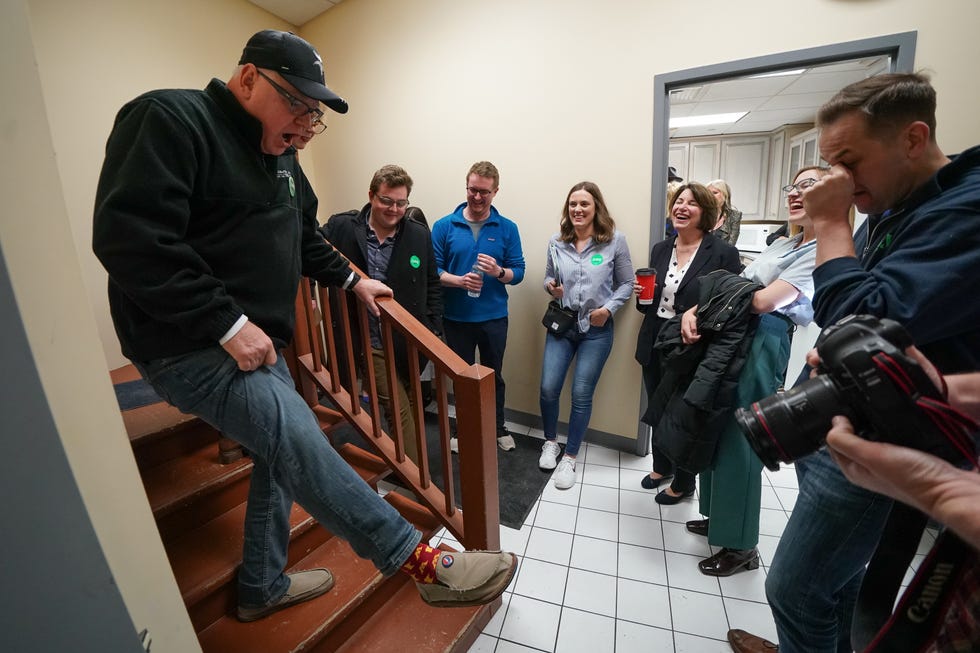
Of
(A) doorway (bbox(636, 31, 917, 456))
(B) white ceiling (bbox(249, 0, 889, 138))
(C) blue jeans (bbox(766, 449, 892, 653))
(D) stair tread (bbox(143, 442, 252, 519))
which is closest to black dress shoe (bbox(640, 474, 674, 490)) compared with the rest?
(A) doorway (bbox(636, 31, 917, 456))

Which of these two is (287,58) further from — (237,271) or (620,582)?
(620,582)

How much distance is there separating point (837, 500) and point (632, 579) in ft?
3.27

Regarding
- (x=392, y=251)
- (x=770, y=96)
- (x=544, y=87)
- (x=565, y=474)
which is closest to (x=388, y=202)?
(x=392, y=251)

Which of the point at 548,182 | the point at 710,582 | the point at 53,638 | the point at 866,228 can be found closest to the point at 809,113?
the point at 548,182

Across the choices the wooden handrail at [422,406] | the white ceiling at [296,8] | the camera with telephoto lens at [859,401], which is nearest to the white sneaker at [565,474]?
the wooden handrail at [422,406]

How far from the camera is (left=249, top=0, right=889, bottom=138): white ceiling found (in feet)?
10.0

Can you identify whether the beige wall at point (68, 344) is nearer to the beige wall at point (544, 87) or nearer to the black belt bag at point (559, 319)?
the black belt bag at point (559, 319)

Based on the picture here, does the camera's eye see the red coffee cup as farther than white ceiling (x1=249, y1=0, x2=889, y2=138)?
No

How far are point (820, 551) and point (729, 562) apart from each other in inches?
34.7

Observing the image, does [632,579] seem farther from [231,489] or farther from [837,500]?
[231,489]

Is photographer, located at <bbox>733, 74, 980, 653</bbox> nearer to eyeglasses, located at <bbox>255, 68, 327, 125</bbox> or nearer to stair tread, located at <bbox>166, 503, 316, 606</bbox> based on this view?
eyeglasses, located at <bbox>255, 68, 327, 125</bbox>

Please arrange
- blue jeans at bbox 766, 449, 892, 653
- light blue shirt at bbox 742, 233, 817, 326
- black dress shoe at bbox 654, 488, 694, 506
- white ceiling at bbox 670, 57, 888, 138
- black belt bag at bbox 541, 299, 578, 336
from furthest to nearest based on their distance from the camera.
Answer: white ceiling at bbox 670, 57, 888, 138
black belt bag at bbox 541, 299, 578, 336
black dress shoe at bbox 654, 488, 694, 506
light blue shirt at bbox 742, 233, 817, 326
blue jeans at bbox 766, 449, 892, 653

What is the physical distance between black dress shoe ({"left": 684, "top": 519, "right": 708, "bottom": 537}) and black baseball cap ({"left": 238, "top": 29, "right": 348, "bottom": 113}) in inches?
83.1

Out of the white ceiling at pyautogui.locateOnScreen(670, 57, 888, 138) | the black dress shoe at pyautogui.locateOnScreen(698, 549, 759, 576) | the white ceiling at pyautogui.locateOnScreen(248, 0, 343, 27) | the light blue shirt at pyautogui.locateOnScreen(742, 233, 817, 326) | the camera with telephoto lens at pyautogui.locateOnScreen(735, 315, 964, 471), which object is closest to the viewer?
the camera with telephoto lens at pyautogui.locateOnScreen(735, 315, 964, 471)
